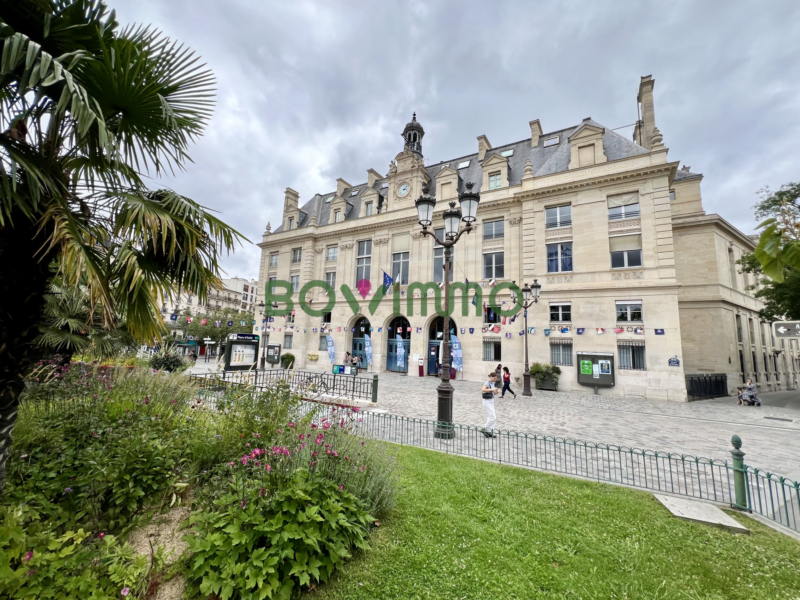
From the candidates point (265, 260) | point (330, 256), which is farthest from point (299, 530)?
point (265, 260)

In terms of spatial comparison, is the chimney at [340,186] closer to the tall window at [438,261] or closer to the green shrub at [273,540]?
the tall window at [438,261]

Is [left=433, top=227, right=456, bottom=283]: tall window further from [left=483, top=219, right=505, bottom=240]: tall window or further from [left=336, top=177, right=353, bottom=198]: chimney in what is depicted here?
[left=336, top=177, right=353, bottom=198]: chimney

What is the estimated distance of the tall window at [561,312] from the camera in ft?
70.7

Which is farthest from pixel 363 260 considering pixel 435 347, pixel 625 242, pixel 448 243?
pixel 448 243

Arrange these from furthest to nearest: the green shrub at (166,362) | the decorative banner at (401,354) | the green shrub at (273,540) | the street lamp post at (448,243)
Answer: the decorative banner at (401,354), the green shrub at (166,362), the street lamp post at (448,243), the green shrub at (273,540)

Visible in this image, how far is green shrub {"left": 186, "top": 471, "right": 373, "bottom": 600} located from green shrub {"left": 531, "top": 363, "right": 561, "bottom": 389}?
62.9 ft

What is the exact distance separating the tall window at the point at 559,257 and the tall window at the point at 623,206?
9.77 feet

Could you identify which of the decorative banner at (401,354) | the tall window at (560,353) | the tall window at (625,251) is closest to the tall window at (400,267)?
the decorative banner at (401,354)

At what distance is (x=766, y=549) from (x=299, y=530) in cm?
516

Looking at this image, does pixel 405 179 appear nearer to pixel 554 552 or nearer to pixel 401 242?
pixel 401 242

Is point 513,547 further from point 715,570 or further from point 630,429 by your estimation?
point 630,429

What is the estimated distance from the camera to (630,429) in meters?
10.7

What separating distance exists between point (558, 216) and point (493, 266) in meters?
5.38

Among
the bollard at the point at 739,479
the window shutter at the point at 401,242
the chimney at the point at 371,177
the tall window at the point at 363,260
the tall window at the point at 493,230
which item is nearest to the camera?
the bollard at the point at 739,479
